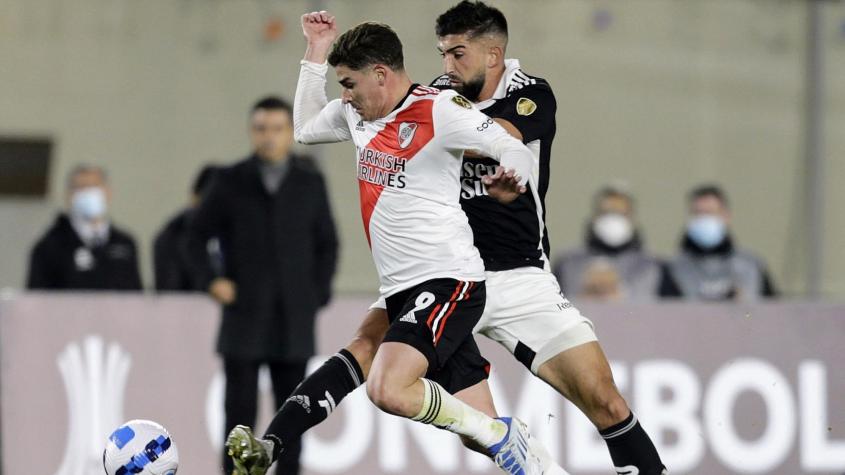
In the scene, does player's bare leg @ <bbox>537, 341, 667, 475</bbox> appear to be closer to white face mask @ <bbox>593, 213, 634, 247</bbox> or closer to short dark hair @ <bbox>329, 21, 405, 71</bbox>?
short dark hair @ <bbox>329, 21, 405, 71</bbox>

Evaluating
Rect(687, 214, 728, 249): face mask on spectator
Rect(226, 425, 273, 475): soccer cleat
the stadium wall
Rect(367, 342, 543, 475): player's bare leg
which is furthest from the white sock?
Rect(687, 214, 728, 249): face mask on spectator

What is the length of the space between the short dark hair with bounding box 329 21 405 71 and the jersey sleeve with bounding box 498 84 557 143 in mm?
535

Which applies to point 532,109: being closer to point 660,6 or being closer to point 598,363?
point 598,363

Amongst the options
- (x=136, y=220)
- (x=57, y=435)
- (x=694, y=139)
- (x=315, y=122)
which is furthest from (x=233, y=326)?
(x=694, y=139)

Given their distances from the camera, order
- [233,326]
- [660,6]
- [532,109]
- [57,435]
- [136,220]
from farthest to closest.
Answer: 1. [660,6]
2. [136,220]
3. [57,435]
4. [233,326]
5. [532,109]

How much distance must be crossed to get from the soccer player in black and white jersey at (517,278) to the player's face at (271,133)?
2370 mm

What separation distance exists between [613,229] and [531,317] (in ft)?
14.7

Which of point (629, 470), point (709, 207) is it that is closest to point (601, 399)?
point (629, 470)

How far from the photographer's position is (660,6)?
1477 cm

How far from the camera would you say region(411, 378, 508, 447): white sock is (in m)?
6.34

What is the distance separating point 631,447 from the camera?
697cm

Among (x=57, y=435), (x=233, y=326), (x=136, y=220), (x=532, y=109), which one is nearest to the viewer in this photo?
(x=532, y=109)

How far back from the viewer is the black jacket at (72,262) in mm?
10641

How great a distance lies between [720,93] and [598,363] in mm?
8500
